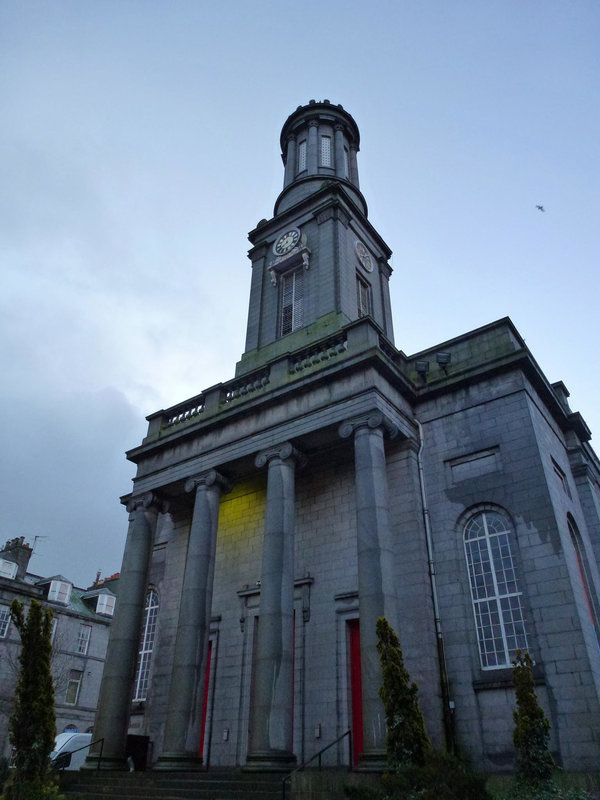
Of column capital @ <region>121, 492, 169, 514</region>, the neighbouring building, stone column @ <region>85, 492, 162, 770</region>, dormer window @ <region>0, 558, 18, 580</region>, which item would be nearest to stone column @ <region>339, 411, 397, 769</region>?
column capital @ <region>121, 492, 169, 514</region>

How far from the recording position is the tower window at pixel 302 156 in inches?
1184

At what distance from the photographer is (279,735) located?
13.8 m

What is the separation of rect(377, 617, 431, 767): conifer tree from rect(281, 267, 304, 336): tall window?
15225mm

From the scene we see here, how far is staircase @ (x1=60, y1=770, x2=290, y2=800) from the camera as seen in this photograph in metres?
12.2

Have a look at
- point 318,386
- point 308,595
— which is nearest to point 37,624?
point 308,595

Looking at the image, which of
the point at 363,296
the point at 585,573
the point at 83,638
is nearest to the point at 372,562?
the point at 585,573

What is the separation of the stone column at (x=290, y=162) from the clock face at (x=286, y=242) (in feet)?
14.8

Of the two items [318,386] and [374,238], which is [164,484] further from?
[374,238]

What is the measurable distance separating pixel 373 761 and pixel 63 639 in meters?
31.2

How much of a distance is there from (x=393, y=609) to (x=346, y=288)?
43.9 ft

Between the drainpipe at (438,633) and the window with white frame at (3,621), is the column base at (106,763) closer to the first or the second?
the drainpipe at (438,633)

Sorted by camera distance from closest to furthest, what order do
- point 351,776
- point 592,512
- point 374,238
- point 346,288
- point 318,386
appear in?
point 351,776 < point 318,386 < point 592,512 < point 346,288 < point 374,238

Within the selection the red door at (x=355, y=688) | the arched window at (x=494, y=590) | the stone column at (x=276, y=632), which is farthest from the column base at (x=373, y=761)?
the arched window at (x=494, y=590)

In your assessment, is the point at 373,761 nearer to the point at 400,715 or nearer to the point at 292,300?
the point at 400,715
